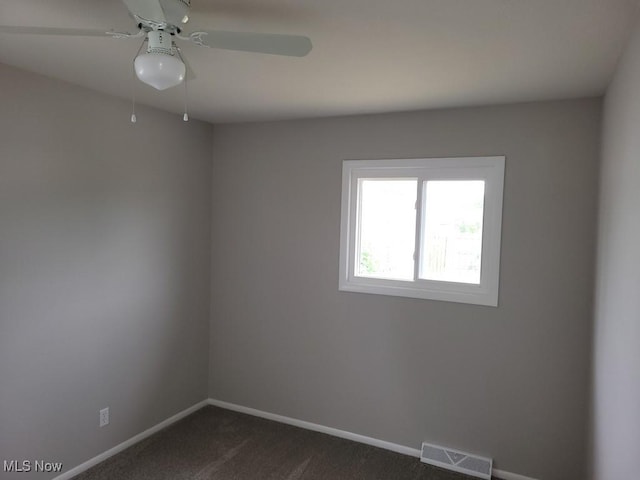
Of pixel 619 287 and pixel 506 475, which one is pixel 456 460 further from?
A: pixel 619 287

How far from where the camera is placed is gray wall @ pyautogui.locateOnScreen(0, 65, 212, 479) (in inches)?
94.7

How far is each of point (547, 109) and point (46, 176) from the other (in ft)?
9.77

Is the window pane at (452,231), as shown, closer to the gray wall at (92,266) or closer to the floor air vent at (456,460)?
the floor air vent at (456,460)

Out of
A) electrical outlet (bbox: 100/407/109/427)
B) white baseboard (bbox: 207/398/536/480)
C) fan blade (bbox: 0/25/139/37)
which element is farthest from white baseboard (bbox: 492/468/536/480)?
fan blade (bbox: 0/25/139/37)

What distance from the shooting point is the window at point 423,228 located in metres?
2.87

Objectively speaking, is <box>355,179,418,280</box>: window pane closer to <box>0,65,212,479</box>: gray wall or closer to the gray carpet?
the gray carpet

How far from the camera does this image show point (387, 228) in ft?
10.6

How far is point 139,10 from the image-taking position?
1.28m

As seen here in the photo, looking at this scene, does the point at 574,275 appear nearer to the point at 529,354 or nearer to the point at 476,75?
the point at 529,354

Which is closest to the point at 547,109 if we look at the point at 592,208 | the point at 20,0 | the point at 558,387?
the point at 592,208

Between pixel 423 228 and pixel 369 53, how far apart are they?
4.77 ft

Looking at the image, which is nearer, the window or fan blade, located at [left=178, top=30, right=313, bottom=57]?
fan blade, located at [left=178, top=30, right=313, bottom=57]

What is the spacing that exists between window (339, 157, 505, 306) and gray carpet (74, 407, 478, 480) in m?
1.14

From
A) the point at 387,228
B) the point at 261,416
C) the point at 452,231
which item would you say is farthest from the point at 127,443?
the point at 452,231
